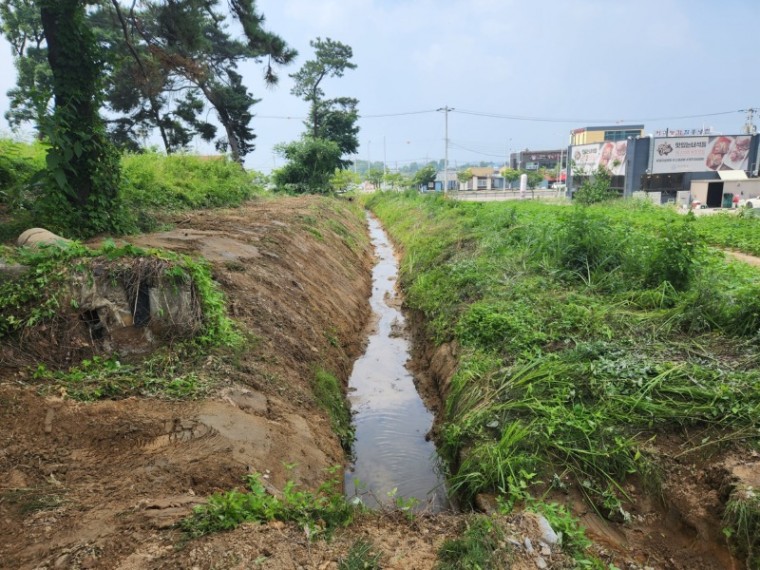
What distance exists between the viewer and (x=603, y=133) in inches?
2456

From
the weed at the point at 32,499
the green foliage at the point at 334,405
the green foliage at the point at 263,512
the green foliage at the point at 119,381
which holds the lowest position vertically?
the green foliage at the point at 334,405

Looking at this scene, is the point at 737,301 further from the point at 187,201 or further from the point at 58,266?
the point at 187,201

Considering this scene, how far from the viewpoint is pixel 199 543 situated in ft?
9.73

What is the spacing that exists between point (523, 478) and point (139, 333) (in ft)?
14.2

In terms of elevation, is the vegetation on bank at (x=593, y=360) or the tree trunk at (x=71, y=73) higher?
the tree trunk at (x=71, y=73)

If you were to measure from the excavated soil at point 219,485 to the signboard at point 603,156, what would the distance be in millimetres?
39511

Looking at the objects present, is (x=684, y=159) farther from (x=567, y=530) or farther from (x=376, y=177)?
(x=567, y=530)

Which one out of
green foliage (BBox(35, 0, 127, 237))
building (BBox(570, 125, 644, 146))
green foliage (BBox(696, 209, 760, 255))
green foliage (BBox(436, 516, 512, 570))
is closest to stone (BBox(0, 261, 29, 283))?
green foliage (BBox(35, 0, 127, 237))

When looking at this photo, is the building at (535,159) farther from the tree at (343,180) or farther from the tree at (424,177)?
the tree at (343,180)

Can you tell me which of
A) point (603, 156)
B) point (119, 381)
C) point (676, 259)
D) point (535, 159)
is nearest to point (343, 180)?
point (603, 156)

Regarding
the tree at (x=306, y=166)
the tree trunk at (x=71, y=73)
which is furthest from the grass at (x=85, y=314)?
the tree at (x=306, y=166)

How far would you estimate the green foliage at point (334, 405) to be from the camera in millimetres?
A: 6324

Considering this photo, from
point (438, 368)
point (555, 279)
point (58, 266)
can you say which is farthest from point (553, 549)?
point (555, 279)

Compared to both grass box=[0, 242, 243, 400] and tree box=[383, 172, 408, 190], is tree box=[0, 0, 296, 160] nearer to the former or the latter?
grass box=[0, 242, 243, 400]
